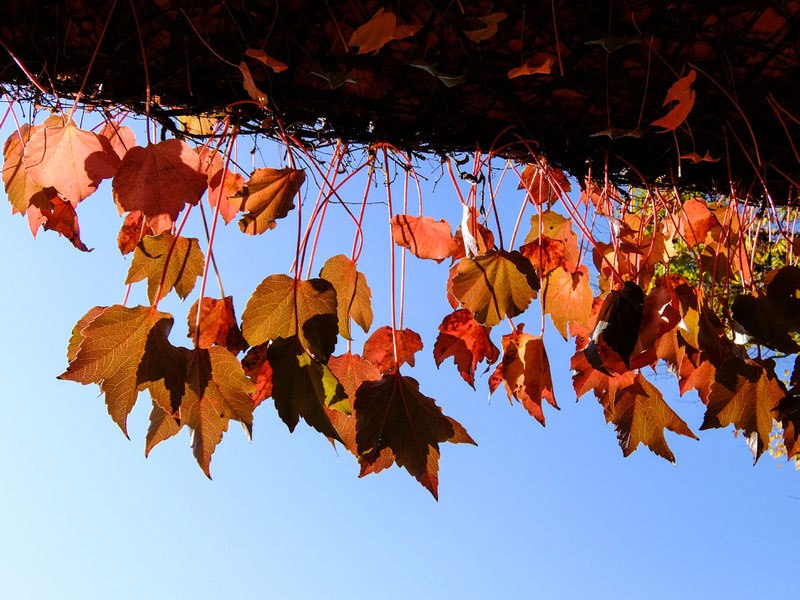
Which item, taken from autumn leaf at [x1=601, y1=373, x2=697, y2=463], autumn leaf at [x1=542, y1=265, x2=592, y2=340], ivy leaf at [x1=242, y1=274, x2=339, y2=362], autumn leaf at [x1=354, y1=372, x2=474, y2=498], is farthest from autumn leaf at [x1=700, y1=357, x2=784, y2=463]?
ivy leaf at [x1=242, y1=274, x2=339, y2=362]

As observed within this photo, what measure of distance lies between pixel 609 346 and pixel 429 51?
0.96 feet

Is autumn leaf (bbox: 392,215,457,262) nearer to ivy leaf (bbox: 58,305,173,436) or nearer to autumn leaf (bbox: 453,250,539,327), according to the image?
autumn leaf (bbox: 453,250,539,327)

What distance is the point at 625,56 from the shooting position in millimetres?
549

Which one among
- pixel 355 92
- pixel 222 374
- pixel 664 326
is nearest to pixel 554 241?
pixel 664 326

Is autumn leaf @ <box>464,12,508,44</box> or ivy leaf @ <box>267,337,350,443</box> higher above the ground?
autumn leaf @ <box>464,12,508,44</box>

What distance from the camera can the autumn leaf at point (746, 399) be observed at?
1.91 feet

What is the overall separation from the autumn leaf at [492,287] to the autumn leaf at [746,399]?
226mm

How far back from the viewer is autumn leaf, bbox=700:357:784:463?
583mm

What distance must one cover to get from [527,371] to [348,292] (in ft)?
0.59

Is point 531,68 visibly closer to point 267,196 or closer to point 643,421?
point 267,196

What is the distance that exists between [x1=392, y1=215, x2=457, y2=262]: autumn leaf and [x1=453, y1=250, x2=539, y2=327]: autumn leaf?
0.23 feet

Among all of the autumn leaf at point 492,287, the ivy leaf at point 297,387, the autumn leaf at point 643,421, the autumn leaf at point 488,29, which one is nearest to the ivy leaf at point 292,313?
the ivy leaf at point 297,387

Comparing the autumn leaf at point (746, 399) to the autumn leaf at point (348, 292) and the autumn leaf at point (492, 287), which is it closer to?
the autumn leaf at point (492, 287)

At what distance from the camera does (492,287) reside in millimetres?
520
